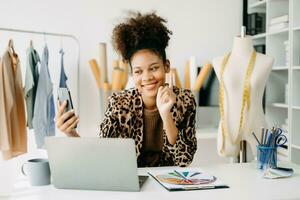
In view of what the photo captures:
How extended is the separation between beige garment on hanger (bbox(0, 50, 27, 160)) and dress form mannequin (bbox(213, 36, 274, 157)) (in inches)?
58.4

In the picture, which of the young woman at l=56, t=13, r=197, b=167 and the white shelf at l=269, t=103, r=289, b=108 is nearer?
the young woman at l=56, t=13, r=197, b=167

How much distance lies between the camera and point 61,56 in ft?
11.1

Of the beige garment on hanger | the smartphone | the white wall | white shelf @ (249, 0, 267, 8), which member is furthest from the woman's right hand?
white shelf @ (249, 0, 267, 8)

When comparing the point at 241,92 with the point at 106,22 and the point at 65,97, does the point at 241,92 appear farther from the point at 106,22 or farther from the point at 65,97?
the point at 106,22

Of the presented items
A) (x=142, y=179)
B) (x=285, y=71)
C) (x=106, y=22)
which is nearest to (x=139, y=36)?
(x=142, y=179)

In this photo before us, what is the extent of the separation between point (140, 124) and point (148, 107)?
9cm

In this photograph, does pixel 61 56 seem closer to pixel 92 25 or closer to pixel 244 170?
pixel 92 25

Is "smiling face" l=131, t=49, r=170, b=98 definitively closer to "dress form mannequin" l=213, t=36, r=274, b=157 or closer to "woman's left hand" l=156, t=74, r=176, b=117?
"woman's left hand" l=156, t=74, r=176, b=117

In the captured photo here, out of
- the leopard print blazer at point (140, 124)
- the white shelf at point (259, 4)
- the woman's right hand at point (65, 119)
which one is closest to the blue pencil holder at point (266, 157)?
the leopard print blazer at point (140, 124)

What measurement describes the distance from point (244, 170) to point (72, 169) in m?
0.71

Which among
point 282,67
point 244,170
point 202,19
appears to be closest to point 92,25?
point 202,19

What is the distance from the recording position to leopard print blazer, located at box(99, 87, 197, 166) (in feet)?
5.74

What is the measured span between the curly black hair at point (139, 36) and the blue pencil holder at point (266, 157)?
23.3 inches

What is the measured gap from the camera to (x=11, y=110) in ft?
9.16
